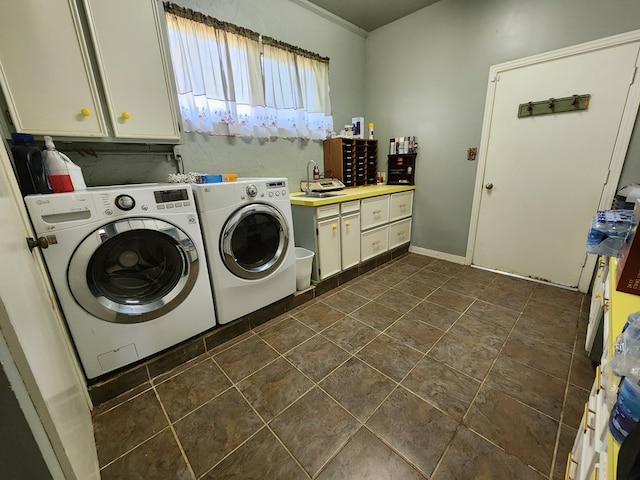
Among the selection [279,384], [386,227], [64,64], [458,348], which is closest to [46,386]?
[279,384]

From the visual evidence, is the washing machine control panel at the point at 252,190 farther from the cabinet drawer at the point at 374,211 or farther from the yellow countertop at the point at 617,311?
the yellow countertop at the point at 617,311

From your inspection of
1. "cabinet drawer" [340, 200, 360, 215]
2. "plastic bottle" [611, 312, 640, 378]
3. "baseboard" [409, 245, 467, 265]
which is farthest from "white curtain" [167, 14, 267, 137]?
"plastic bottle" [611, 312, 640, 378]

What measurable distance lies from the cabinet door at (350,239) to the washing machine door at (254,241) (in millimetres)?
685

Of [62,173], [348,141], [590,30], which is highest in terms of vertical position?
[590,30]

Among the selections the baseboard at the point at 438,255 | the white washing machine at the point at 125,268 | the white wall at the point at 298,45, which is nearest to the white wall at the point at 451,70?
the baseboard at the point at 438,255

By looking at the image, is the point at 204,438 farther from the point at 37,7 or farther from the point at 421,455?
the point at 37,7

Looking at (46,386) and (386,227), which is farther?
(386,227)

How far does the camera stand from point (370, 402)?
1.27 metres

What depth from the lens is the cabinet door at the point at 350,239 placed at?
2.39 metres

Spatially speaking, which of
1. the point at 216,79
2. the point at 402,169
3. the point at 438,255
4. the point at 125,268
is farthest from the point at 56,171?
the point at 438,255

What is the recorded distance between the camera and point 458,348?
162 cm

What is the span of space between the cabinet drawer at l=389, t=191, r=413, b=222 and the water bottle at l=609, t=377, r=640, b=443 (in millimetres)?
2494

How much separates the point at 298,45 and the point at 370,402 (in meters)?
3.01

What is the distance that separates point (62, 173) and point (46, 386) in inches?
40.7
